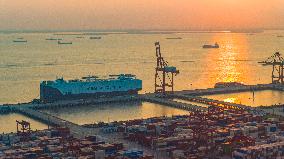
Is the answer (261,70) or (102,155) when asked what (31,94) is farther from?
(261,70)

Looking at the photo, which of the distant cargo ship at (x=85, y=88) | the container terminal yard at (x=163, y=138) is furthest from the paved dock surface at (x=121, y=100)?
the distant cargo ship at (x=85, y=88)

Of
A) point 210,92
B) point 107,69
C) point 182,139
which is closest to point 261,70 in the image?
point 107,69

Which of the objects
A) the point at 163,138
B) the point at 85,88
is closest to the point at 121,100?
the point at 85,88

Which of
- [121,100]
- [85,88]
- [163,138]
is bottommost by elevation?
[163,138]

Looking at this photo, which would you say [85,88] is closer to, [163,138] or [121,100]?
[121,100]

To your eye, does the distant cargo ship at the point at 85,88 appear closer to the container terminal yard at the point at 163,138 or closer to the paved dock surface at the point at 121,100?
the paved dock surface at the point at 121,100

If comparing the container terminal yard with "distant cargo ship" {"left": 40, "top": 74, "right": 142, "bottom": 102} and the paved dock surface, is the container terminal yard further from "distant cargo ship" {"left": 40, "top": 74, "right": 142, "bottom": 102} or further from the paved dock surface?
"distant cargo ship" {"left": 40, "top": 74, "right": 142, "bottom": 102}

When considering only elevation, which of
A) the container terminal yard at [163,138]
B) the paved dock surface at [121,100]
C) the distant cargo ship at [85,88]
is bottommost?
the container terminal yard at [163,138]

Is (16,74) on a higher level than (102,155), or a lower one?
higher

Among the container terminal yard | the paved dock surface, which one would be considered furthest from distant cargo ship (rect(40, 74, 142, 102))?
the container terminal yard
